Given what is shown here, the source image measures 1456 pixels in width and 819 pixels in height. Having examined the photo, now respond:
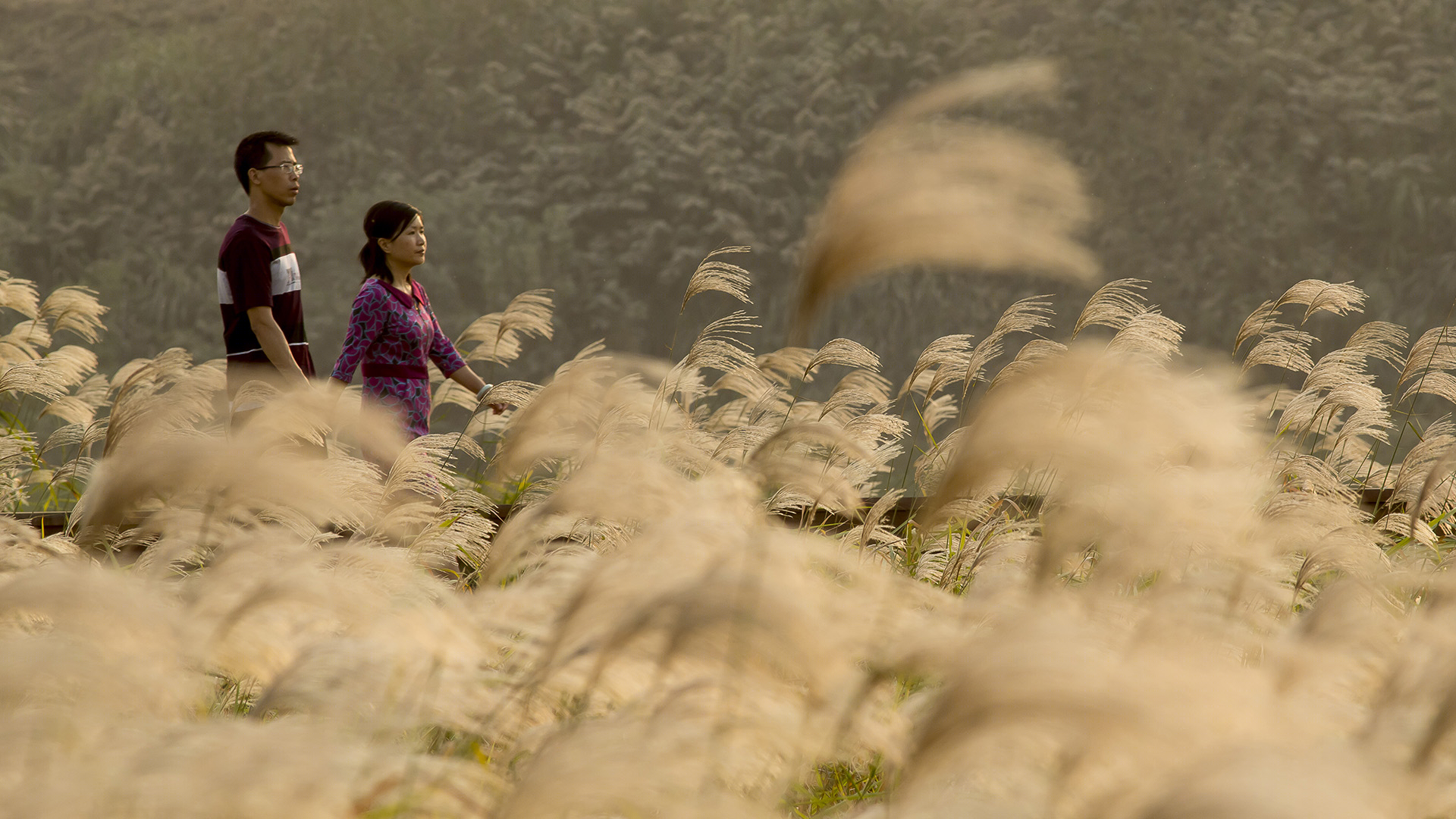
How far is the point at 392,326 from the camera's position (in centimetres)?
421

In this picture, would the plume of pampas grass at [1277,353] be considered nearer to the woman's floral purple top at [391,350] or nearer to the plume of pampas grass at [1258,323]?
the plume of pampas grass at [1258,323]

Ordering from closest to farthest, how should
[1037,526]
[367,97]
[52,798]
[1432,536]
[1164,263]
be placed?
[52,798], [1432,536], [1037,526], [1164,263], [367,97]

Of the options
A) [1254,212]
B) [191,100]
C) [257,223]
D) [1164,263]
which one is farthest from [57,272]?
[1254,212]

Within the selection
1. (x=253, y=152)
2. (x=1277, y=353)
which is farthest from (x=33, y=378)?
(x=1277, y=353)

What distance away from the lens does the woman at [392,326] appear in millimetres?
4195

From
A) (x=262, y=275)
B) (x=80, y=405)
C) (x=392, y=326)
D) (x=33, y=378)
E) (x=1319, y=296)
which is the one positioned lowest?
(x=80, y=405)

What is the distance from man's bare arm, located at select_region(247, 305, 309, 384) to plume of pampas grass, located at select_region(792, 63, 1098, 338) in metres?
2.90

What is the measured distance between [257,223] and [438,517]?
167 cm

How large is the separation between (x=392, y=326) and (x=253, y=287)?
484mm

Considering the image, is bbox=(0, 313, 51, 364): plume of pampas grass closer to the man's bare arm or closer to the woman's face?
the man's bare arm

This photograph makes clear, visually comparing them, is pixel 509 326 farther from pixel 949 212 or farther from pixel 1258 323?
pixel 949 212

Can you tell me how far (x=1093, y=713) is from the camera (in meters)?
0.98

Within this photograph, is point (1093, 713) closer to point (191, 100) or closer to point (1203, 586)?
point (1203, 586)

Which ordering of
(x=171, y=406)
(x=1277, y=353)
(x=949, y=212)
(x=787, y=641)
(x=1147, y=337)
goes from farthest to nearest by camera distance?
(x=1277, y=353) < (x=1147, y=337) < (x=171, y=406) < (x=949, y=212) < (x=787, y=641)
